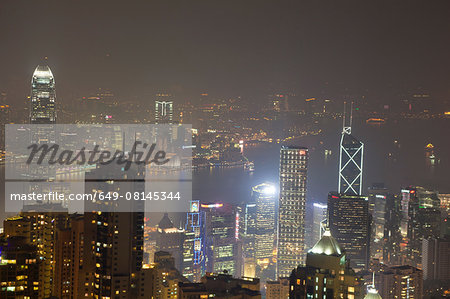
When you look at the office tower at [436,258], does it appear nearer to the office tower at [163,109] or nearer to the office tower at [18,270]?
the office tower at [163,109]

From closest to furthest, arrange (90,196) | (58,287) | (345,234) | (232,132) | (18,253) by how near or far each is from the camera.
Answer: (18,253)
(90,196)
(58,287)
(345,234)
(232,132)

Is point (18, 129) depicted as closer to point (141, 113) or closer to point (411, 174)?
point (141, 113)

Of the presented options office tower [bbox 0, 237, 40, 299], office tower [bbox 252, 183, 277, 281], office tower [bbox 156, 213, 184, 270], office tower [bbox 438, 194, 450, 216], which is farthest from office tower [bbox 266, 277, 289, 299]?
office tower [bbox 438, 194, 450, 216]

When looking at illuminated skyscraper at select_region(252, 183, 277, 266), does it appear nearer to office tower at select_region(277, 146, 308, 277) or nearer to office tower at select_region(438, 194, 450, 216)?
office tower at select_region(277, 146, 308, 277)

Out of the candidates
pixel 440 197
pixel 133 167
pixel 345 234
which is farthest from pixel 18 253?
pixel 440 197

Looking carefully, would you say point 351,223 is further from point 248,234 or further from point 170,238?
point 170,238

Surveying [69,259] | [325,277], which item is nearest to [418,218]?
[325,277]

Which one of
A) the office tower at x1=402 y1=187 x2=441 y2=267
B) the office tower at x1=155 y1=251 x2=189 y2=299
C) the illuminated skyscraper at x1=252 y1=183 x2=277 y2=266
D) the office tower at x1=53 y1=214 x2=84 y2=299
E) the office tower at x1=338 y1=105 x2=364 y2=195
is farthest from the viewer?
the office tower at x1=338 y1=105 x2=364 y2=195
